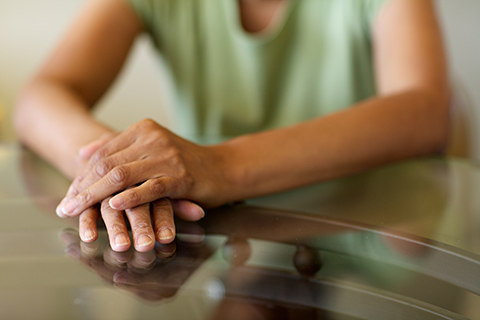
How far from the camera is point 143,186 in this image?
0.44 m

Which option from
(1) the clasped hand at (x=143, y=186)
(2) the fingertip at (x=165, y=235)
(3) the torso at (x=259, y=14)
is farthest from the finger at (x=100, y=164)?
(3) the torso at (x=259, y=14)

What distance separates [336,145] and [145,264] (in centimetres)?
31

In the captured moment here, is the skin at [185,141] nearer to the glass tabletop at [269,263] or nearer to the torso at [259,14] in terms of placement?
the glass tabletop at [269,263]

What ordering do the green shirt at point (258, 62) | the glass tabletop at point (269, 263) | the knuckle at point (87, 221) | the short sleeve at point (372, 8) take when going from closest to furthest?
1. the glass tabletop at point (269, 263)
2. the knuckle at point (87, 221)
3. the short sleeve at point (372, 8)
4. the green shirt at point (258, 62)

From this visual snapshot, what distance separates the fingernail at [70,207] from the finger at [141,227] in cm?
6

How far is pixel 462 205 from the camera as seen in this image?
1.66ft

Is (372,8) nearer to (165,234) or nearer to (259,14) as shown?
(259,14)

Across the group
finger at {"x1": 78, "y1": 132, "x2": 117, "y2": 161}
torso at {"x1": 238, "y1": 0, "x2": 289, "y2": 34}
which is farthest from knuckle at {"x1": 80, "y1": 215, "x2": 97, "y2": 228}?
torso at {"x1": 238, "y1": 0, "x2": 289, "y2": 34}

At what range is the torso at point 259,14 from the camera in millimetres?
989

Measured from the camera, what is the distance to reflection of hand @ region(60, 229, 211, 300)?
0.33 metres

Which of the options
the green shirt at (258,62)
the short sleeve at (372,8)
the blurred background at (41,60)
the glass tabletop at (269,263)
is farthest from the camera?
the blurred background at (41,60)

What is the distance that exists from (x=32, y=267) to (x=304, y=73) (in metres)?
0.77

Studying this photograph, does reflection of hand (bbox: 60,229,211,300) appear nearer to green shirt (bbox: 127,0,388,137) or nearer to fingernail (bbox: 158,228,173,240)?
fingernail (bbox: 158,228,173,240)

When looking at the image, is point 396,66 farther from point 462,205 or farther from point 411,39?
point 462,205
